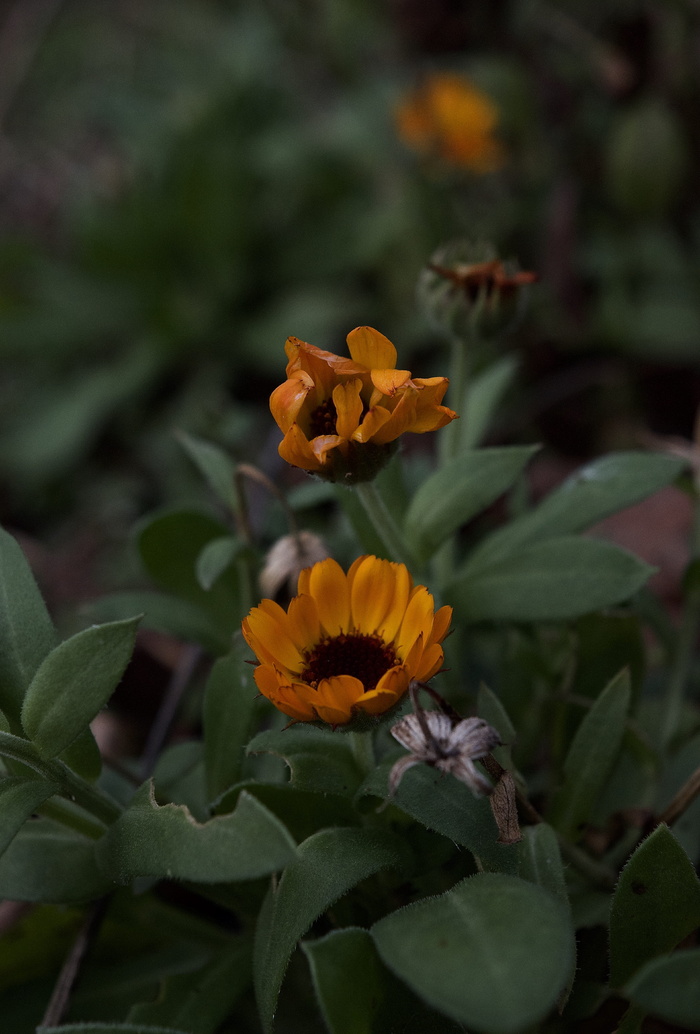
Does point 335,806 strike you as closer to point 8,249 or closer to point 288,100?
point 8,249

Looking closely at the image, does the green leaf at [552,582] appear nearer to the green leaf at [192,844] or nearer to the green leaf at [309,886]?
the green leaf at [309,886]

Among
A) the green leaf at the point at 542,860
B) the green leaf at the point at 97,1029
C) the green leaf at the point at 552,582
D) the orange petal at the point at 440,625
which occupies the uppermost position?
the orange petal at the point at 440,625

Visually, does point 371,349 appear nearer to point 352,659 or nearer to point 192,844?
point 352,659

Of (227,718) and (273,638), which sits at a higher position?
(273,638)

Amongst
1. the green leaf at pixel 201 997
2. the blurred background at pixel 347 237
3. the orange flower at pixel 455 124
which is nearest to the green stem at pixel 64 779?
the green leaf at pixel 201 997

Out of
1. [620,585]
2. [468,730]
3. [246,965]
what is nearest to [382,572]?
[468,730]

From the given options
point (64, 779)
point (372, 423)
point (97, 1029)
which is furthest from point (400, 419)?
point (97, 1029)
